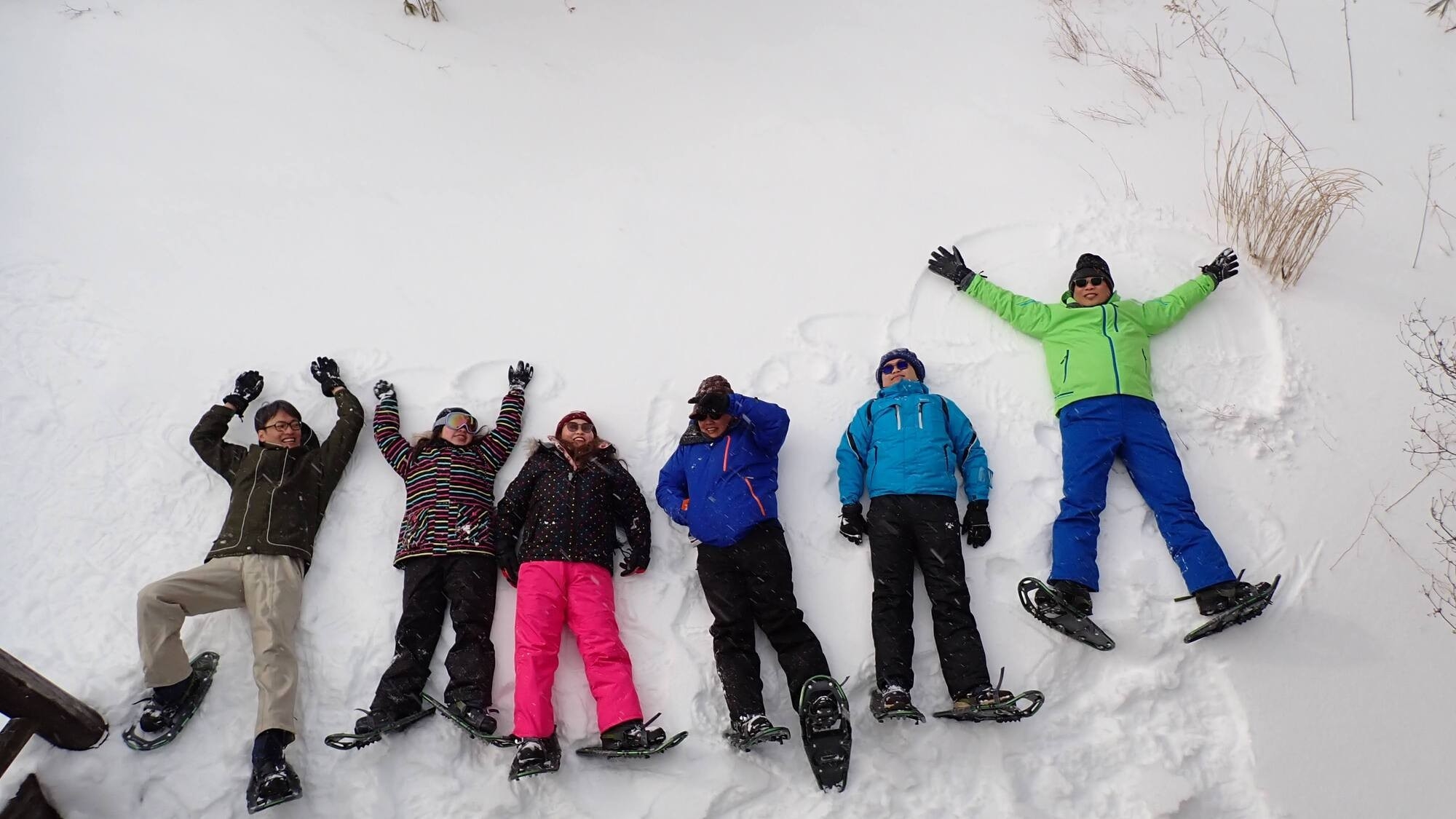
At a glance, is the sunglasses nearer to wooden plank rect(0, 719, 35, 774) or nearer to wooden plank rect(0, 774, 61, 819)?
wooden plank rect(0, 719, 35, 774)

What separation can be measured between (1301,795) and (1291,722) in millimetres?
271

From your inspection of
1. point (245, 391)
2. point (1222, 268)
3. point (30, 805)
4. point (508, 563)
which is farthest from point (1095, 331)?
point (30, 805)

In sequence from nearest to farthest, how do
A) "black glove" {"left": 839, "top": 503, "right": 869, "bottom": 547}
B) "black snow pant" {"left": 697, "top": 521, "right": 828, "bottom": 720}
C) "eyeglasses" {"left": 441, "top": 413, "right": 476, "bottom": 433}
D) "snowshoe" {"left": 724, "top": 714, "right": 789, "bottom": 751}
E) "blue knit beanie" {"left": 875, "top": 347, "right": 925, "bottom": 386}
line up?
1. "snowshoe" {"left": 724, "top": 714, "right": 789, "bottom": 751}
2. "black snow pant" {"left": 697, "top": 521, "right": 828, "bottom": 720}
3. "black glove" {"left": 839, "top": 503, "right": 869, "bottom": 547}
4. "eyeglasses" {"left": 441, "top": 413, "right": 476, "bottom": 433}
5. "blue knit beanie" {"left": 875, "top": 347, "right": 925, "bottom": 386}

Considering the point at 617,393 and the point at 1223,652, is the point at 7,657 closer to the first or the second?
the point at 617,393

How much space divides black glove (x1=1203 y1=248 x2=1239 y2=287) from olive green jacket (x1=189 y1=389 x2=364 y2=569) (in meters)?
4.48

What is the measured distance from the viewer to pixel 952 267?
4613mm

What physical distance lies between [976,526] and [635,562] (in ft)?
5.01

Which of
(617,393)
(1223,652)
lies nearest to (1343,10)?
(1223,652)

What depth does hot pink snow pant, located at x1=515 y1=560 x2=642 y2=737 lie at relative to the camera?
3205 mm

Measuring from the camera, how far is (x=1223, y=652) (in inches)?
137

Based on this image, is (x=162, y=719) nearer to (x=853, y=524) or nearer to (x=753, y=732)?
(x=753, y=732)

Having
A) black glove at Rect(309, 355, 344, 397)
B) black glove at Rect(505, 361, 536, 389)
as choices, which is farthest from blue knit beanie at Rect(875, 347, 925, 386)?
black glove at Rect(309, 355, 344, 397)

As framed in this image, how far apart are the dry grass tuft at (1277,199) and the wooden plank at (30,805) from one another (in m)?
6.13

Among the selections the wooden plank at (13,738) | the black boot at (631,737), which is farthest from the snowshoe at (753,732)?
the wooden plank at (13,738)
